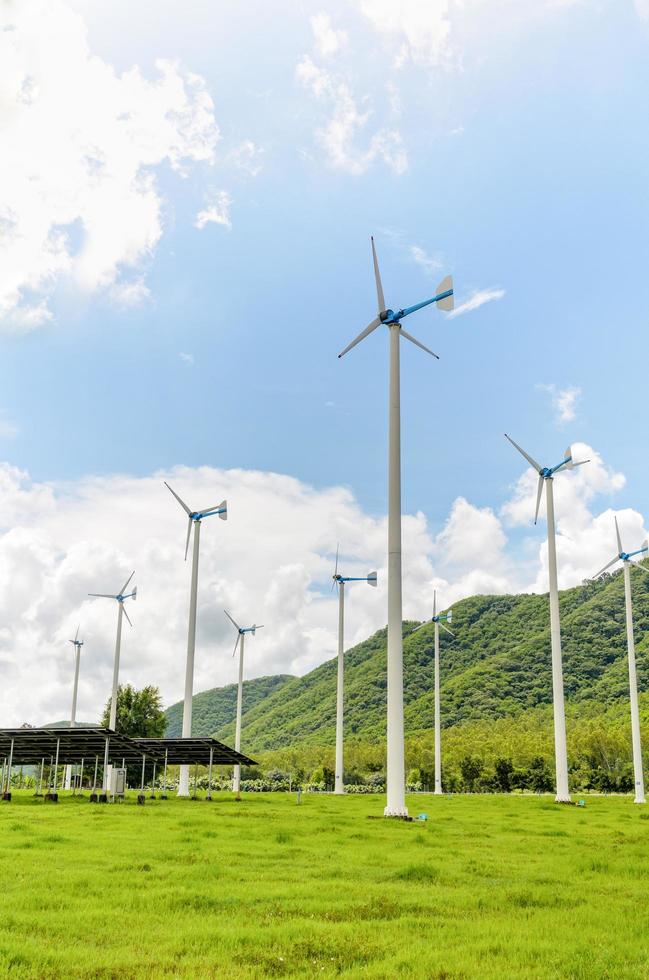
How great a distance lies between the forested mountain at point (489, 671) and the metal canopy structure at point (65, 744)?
264 ft

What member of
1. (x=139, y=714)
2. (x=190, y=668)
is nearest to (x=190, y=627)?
(x=190, y=668)

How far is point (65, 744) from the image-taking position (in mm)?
59094

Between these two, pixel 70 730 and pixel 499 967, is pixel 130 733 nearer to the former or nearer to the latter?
pixel 70 730

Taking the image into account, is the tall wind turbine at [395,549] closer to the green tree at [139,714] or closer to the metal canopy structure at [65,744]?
the metal canopy structure at [65,744]

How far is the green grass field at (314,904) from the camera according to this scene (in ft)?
43.4

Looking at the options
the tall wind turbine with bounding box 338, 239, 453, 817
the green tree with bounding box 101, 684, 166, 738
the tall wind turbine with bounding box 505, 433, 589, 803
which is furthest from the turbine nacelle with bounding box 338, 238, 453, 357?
the green tree with bounding box 101, 684, 166, 738

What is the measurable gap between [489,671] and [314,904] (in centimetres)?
14626

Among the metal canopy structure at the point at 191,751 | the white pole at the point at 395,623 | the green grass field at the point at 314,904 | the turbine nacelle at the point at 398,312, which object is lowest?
the green grass field at the point at 314,904

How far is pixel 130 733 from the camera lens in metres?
103

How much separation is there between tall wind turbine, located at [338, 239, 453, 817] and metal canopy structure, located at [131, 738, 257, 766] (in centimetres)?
1736

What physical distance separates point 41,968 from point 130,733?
95373 millimetres

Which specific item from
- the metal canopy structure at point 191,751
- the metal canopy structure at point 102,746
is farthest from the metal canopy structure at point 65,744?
the metal canopy structure at point 191,751

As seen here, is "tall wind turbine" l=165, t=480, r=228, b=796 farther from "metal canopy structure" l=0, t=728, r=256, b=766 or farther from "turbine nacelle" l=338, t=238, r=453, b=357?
"turbine nacelle" l=338, t=238, r=453, b=357

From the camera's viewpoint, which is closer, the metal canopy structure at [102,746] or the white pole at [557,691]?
the metal canopy structure at [102,746]
